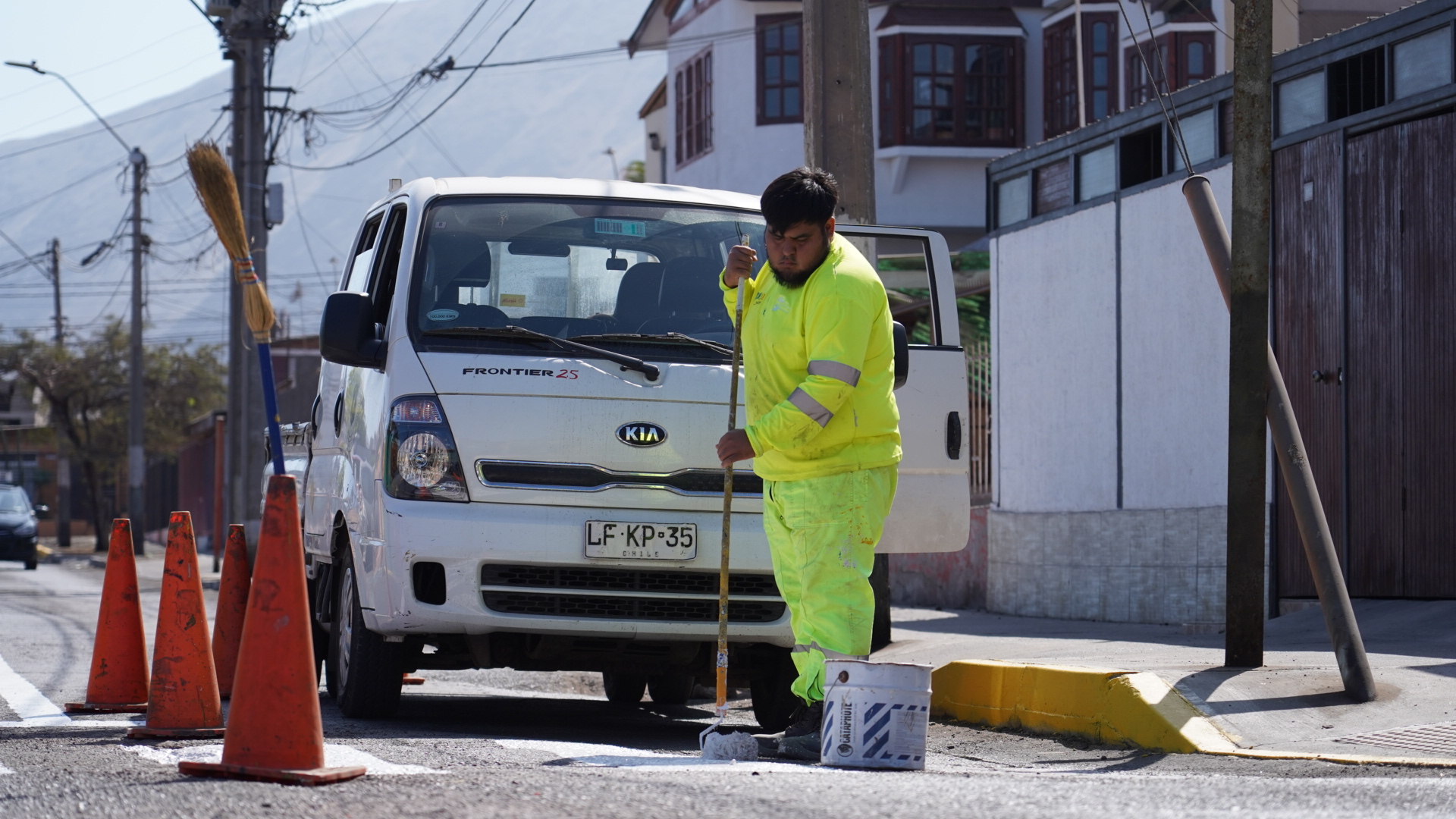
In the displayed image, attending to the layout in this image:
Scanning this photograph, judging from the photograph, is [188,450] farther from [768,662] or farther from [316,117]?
[768,662]

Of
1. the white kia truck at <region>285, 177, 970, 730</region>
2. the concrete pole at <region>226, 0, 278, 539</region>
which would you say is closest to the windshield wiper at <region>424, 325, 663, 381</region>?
the white kia truck at <region>285, 177, 970, 730</region>

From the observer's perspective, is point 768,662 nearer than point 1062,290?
Yes

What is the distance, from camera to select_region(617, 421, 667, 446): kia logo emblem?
657cm

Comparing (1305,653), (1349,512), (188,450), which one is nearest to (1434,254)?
(1349,512)

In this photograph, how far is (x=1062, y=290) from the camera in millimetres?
14805

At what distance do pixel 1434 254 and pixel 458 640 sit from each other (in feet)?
21.4

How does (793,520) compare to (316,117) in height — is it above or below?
below

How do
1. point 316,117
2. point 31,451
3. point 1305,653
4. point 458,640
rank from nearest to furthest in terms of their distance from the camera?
point 458,640 → point 1305,653 → point 316,117 → point 31,451

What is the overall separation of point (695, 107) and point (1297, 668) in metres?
26.0

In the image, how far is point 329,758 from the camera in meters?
5.27

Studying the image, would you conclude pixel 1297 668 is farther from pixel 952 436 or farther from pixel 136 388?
pixel 136 388

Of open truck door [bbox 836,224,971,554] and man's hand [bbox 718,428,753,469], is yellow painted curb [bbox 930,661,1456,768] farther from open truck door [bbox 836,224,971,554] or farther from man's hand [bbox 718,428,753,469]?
man's hand [bbox 718,428,753,469]

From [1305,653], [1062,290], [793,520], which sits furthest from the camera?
[1062,290]

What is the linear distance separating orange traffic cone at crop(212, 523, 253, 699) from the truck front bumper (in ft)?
5.71
